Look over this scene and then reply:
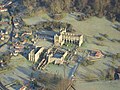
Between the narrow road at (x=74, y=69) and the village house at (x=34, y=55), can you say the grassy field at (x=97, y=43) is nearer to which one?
the narrow road at (x=74, y=69)

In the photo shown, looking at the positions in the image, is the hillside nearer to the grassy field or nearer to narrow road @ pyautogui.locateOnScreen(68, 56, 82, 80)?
the grassy field

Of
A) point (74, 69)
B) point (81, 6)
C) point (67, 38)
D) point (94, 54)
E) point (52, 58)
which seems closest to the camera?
point (74, 69)

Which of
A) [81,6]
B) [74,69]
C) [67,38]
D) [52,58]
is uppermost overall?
[81,6]

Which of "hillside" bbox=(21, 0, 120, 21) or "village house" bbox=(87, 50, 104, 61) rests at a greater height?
"hillside" bbox=(21, 0, 120, 21)

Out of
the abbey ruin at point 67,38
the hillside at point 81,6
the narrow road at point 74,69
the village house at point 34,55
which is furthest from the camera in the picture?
the hillside at point 81,6

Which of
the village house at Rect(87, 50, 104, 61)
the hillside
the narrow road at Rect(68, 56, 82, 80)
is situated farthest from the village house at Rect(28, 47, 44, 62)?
the hillside

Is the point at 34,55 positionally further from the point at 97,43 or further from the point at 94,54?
the point at 97,43

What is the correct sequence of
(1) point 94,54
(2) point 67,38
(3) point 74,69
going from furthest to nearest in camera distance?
(2) point 67,38, (1) point 94,54, (3) point 74,69

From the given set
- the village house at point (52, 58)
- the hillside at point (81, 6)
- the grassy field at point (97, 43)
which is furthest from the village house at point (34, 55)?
the hillside at point (81, 6)

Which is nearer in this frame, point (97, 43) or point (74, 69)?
point (74, 69)

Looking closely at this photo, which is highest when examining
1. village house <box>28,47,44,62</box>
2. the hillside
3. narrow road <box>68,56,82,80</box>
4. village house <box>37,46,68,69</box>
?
the hillside

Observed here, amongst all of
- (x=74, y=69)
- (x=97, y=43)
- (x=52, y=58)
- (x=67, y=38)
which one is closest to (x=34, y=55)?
(x=52, y=58)
